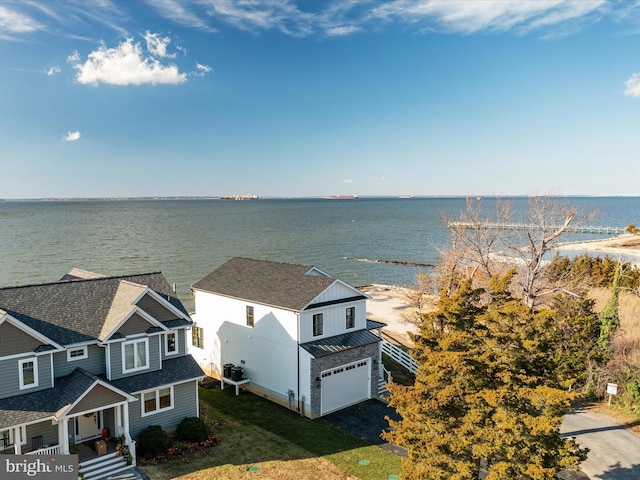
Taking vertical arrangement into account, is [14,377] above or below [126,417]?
above

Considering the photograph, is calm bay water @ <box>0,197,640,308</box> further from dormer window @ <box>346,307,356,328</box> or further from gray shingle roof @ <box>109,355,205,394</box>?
gray shingle roof @ <box>109,355,205,394</box>

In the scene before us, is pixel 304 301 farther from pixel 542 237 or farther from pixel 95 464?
pixel 542 237

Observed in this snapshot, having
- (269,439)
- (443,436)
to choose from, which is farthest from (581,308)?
(269,439)

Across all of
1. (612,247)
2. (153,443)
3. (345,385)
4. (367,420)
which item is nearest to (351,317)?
(345,385)

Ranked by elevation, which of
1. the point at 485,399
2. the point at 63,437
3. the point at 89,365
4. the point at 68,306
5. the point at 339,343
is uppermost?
the point at 68,306

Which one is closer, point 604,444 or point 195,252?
point 604,444

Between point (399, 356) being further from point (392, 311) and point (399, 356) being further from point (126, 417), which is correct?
Result: point (126, 417)
